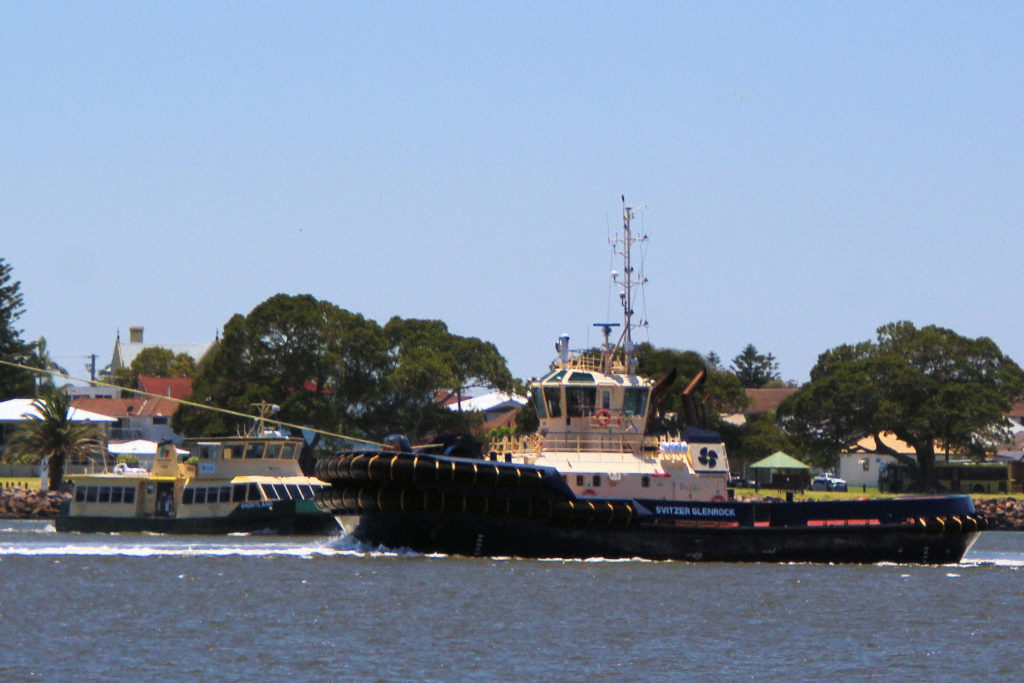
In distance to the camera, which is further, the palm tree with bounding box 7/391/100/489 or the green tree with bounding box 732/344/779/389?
the green tree with bounding box 732/344/779/389

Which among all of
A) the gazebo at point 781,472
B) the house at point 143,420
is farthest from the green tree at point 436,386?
the house at point 143,420

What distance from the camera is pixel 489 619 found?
92.2 feet

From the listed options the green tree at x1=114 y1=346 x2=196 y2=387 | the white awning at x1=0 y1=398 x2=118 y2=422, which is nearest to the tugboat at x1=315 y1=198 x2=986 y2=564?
the white awning at x1=0 y1=398 x2=118 y2=422

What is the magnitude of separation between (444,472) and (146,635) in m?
11.3

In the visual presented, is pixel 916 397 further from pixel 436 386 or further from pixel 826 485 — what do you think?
pixel 436 386

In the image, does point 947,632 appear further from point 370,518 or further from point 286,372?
point 286,372

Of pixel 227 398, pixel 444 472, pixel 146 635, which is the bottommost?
pixel 146 635

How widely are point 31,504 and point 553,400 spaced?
3528cm

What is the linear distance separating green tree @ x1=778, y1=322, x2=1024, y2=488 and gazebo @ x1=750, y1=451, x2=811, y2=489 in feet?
6.55

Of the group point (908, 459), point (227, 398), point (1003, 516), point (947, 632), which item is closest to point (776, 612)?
point (947, 632)

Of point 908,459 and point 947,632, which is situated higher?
point 908,459

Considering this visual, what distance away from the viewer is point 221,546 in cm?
4409

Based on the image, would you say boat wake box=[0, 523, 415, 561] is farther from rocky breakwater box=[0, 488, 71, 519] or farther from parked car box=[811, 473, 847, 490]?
parked car box=[811, 473, 847, 490]

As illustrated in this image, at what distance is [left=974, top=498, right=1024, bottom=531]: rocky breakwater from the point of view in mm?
69812
